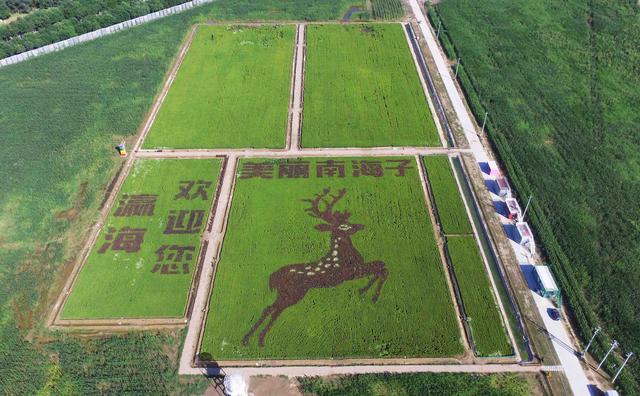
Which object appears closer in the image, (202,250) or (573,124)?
(202,250)

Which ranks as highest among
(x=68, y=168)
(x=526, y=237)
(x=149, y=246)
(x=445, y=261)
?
(x=68, y=168)

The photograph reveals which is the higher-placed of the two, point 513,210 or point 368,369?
point 513,210

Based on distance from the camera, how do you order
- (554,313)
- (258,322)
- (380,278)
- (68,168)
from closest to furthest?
(258,322)
(554,313)
(380,278)
(68,168)

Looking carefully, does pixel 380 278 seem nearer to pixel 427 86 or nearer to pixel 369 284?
pixel 369 284

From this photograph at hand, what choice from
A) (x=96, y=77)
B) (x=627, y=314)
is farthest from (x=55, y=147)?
(x=627, y=314)

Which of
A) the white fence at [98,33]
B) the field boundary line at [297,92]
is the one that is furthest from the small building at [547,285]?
the white fence at [98,33]

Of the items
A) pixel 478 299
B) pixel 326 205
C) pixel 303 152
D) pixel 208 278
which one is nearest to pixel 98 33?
pixel 303 152

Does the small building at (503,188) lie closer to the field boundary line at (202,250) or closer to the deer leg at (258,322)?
the deer leg at (258,322)

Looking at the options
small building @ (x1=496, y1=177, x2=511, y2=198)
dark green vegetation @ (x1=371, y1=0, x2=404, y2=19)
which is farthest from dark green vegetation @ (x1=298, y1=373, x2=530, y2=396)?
dark green vegetation @ (x1=371, y1=0, x2=404, y2=19)
